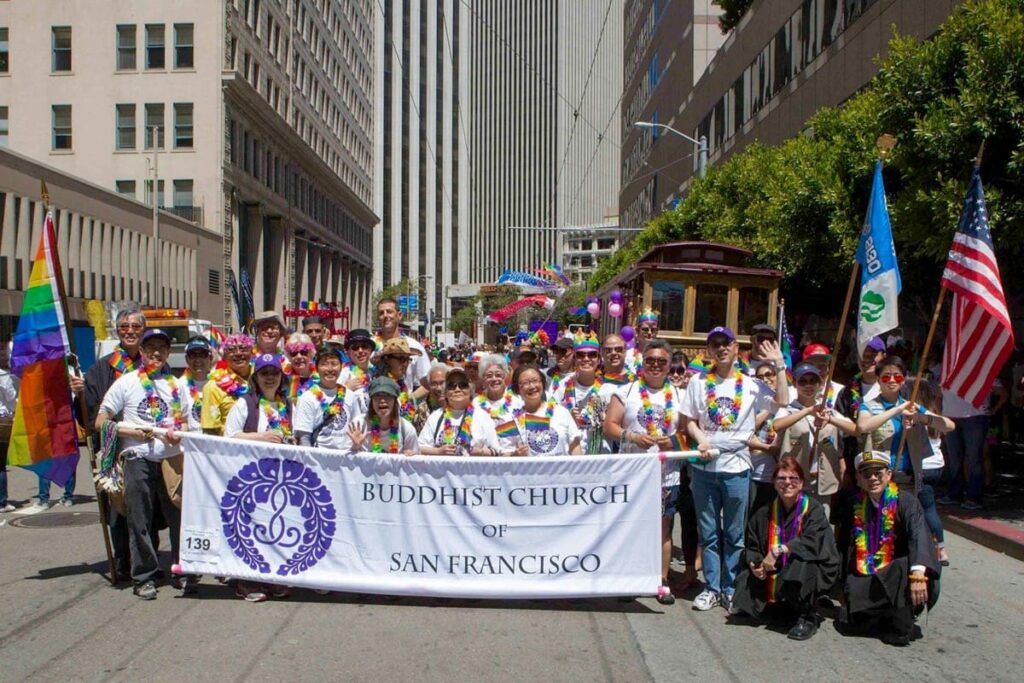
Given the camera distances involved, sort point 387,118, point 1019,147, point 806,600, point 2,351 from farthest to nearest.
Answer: point 387,118 < point 2,351 < point 1019,147 < point 806,600

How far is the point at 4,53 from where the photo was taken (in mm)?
46562

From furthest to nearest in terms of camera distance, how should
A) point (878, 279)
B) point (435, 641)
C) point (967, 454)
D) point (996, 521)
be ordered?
1. point (967, 454)
2. point (996, 521)
3. point (878, 279)
4. point (435, 641)

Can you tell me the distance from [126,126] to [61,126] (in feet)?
10.0

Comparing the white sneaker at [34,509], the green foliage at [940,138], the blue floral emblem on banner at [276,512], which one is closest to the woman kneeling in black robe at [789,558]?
the blue floral emblem on banner at [276,512]

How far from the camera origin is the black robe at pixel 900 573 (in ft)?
19.9

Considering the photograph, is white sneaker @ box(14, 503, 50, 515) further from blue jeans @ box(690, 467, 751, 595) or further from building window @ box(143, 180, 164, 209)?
building window @ box(143, 180, 164, 209)

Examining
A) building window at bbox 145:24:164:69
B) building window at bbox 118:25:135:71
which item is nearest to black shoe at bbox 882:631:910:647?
building window at bbox 145:24:164:69

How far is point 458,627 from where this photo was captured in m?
6.26

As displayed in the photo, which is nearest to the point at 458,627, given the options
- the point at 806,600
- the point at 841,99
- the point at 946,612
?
the point at 806,600

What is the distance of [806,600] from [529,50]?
139 meters

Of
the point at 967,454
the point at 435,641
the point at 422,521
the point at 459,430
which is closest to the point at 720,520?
the point at 459,430

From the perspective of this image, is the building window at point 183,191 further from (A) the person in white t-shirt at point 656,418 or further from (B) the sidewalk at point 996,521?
(A) the person in white t-shirt at point 656,418

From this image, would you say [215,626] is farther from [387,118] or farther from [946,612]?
[387,118]

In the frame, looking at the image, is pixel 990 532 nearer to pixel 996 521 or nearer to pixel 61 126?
pixel 996 521
